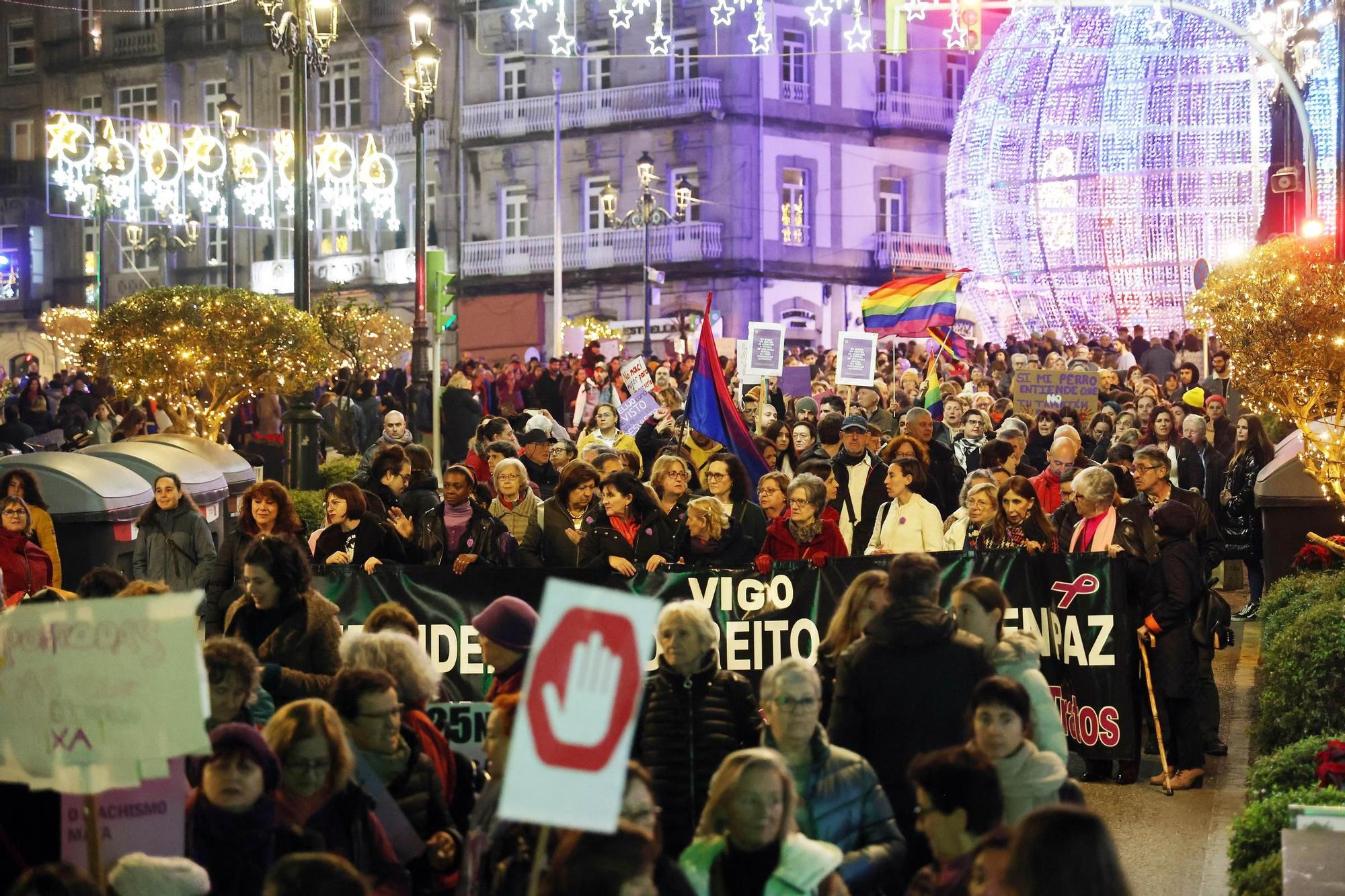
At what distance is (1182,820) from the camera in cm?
927

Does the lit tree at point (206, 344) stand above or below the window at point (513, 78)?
below

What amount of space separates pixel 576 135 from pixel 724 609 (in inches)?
1653

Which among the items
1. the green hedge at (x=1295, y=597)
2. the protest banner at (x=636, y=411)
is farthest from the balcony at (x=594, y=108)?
the green hedge at (x=1295, y=597)

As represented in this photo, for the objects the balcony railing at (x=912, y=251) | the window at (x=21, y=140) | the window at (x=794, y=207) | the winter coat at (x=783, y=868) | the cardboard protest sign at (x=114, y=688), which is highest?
the window at (x=21, y=140)

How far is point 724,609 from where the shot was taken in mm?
10156

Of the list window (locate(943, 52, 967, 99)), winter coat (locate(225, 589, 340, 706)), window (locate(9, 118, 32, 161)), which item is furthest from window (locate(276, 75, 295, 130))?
winter coat (locate(225, 589, 340, 706))

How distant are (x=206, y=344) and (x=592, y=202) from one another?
1267 inches

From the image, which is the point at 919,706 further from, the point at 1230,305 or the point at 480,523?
the point at 1230,305

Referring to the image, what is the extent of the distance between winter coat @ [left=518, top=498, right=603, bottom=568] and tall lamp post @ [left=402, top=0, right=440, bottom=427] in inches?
327

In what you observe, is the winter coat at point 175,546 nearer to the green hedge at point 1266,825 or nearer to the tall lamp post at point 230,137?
the green hedge at point 1266,825

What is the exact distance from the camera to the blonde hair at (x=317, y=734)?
540cm

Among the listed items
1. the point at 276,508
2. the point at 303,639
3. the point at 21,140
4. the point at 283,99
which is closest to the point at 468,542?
the point at 276,508

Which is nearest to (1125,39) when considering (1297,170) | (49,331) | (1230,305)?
(1297,170)

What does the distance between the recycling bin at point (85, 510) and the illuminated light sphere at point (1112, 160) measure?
748 inches
